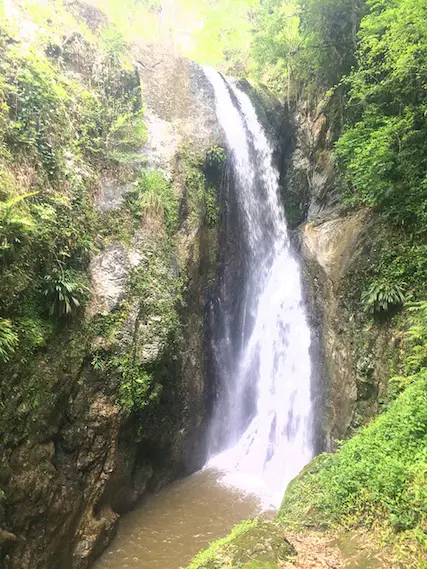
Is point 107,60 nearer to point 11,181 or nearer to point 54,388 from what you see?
point 11,181

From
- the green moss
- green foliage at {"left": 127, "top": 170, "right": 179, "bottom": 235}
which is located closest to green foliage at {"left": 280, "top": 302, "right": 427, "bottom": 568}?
the green moss

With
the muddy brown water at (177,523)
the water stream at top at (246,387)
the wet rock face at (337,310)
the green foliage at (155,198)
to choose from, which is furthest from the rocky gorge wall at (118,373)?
the wet rock face at (337,310)

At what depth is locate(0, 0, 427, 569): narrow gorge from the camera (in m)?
6.17

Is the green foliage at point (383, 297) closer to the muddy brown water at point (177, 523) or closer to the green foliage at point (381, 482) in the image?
the green foliage at point (381, 482)

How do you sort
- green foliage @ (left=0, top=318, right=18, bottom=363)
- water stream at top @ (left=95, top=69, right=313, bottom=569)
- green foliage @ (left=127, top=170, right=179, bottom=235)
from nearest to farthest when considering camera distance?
green foliage @ (left=0, top=318, right=18, bottom=363) < water stream at top @ (left=95, top=69, right=313, bottom=569) < green foliage @ (left=127, top=170, right=179, bottom=235)

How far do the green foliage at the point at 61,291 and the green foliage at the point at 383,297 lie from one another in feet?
22.3

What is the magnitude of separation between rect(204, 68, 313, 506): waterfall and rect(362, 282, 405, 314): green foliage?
3.64m

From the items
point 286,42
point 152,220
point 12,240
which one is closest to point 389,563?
point 12,240

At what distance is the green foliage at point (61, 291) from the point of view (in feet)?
Result: 24.2

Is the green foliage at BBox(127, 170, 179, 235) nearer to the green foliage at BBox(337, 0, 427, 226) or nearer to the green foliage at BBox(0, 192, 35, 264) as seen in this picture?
the green foliage at BBox(0, 192, 35, 264)

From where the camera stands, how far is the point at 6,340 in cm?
608

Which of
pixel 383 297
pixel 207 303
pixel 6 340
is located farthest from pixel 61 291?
pixel 383 297

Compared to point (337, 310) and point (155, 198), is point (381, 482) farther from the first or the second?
point (155, 198)

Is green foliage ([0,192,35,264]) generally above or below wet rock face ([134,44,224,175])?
below
